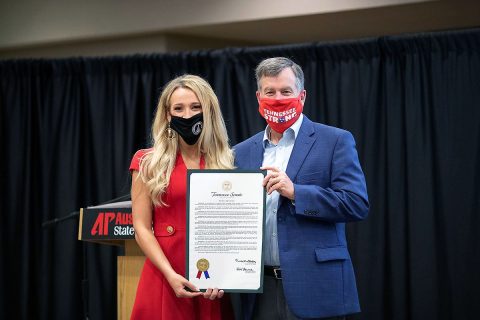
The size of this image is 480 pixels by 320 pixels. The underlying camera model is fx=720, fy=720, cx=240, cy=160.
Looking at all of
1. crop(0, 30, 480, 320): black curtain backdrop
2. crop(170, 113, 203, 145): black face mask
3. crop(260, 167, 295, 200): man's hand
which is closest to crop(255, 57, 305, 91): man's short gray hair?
crop(170, 113, 203, 145): black face mask

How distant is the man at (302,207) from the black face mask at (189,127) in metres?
0.23

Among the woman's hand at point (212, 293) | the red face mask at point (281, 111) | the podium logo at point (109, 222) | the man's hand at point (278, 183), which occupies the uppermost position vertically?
the red face mask at point (281, 111)

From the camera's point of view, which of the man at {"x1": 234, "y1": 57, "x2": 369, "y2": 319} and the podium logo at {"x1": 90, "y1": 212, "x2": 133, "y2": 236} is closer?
the man at {"x1": 234, "y1": 57, "x2": 369, "y2": 319}

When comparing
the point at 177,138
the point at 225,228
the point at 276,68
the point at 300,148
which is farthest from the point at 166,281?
the point at 276,68

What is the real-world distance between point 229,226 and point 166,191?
28cm

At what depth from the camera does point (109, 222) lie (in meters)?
3.23

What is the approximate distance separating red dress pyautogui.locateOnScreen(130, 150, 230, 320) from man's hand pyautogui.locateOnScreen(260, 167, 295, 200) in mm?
350

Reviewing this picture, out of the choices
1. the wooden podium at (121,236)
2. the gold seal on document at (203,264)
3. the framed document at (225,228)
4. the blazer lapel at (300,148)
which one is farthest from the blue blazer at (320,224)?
the wooden podium at (121,236)

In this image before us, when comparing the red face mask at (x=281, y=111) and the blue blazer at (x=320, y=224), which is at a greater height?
the red face mask at (x=281, y=111)

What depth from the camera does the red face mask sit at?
2633 millimetres

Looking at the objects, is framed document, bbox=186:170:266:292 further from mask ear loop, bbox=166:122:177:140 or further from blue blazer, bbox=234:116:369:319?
mask ear loop, bbox=166:122:177:140

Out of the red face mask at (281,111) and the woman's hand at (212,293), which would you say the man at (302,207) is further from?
the woman's hand at (212,293)

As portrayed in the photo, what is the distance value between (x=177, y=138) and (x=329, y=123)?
277 cm

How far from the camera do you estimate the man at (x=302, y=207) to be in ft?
8.13
